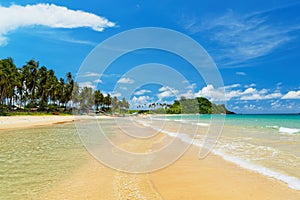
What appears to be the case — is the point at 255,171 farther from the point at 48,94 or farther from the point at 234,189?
the point at 48,94

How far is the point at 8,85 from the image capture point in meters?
50.6

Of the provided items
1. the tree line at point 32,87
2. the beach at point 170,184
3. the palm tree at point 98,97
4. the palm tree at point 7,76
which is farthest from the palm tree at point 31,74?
the beach at point 170,184

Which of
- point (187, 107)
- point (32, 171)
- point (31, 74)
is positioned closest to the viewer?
point (32, 171)

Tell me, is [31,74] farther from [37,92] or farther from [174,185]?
[174,185]

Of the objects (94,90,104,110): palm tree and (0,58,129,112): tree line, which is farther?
(94,90,104,110): palm tree

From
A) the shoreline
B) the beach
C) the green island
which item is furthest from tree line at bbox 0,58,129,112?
the beach

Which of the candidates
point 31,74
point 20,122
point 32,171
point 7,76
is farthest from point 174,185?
point 31,74

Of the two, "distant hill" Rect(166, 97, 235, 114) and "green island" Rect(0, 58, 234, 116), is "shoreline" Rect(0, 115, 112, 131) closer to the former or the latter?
"green island" Rect(0, 58, 234, 116)

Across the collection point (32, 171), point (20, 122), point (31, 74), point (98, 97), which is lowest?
point (20, 122)

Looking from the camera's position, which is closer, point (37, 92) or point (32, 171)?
point (32, 171)

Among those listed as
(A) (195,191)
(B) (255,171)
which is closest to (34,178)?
(A) (195,191)

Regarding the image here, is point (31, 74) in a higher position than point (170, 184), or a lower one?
higher

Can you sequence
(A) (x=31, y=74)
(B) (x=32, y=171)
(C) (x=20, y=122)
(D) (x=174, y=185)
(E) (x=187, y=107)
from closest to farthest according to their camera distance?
(D) (x=174, y=185), (B) (x=32, y=171), (C) (x=20, y=122), (A) (x=31, y=74), (E) (x=187, y=107)

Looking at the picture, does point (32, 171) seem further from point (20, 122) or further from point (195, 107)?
point (195, 107)
